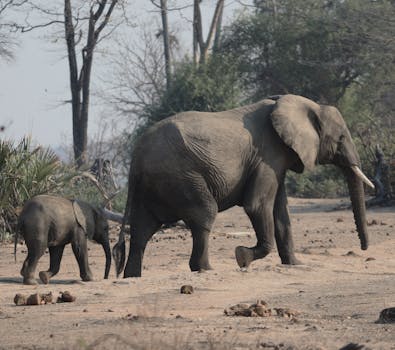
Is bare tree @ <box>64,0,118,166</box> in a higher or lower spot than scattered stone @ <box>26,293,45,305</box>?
higher

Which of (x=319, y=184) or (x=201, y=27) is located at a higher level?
(x=201, y=27)

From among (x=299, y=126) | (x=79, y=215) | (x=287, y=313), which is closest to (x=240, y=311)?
(x=287, y=313)

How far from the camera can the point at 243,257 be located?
40.2 ft

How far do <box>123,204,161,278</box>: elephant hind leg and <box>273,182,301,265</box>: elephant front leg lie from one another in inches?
60.7

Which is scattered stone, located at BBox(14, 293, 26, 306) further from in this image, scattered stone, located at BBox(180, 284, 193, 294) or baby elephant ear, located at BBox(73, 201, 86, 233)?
baby elephant ear, located at BBox(73, 201, 86, 233)

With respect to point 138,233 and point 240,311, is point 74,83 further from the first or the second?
point 240,311

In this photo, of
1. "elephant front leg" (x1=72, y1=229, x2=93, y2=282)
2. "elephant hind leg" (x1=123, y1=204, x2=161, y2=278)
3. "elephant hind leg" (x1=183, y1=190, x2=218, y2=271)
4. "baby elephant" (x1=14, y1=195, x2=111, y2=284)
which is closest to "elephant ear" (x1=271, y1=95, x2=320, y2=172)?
"elephant hind leg" (x1=183, y1=190, x2=218, y2=271)

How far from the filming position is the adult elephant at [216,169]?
11.9 metres

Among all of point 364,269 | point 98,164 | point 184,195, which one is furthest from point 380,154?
point 184,195

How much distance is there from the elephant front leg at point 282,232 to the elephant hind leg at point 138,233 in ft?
5.05

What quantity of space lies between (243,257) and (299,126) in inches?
63.8

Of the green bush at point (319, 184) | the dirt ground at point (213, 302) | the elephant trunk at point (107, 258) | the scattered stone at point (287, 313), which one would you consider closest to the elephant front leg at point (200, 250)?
the dirt ground at point (213, 302)

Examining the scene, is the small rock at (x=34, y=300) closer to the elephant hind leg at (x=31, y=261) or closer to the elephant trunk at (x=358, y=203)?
the elephant hind leg at (x=31, y=261)

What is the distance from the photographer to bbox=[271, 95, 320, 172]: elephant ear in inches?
489
